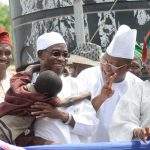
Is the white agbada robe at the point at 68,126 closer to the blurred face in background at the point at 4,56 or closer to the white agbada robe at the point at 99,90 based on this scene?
the white agbada robe at the point at 99,90

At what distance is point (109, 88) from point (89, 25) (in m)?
2.59

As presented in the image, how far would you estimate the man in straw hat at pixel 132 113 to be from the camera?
11.0 ft

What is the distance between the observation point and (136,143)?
3098 mm

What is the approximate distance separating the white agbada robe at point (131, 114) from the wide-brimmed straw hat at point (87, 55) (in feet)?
4.68

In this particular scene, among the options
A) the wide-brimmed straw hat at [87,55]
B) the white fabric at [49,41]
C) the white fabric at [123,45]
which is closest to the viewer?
the white fabric at [49,41]

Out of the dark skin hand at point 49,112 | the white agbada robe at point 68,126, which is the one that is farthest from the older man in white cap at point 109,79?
the dark skin hand at point 49,112

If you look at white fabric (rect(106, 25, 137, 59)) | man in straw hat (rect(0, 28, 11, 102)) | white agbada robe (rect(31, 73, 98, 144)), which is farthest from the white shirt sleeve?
man in straw hat (rect(0, 28, 11, 102))

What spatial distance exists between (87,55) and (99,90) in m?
1.12

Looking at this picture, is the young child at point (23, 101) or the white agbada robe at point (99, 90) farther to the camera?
the white agbada robe at point (99, 90)

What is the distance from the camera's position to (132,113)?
3.41 metres

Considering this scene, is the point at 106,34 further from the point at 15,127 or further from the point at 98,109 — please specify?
the point at 15,127

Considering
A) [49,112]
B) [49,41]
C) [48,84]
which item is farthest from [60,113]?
[49,41]

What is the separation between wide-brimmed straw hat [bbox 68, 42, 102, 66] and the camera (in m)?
4.94

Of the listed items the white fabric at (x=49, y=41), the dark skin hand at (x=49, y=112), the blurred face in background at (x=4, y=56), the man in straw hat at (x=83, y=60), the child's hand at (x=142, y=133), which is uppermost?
the white fabric at (x=49, y=41)
